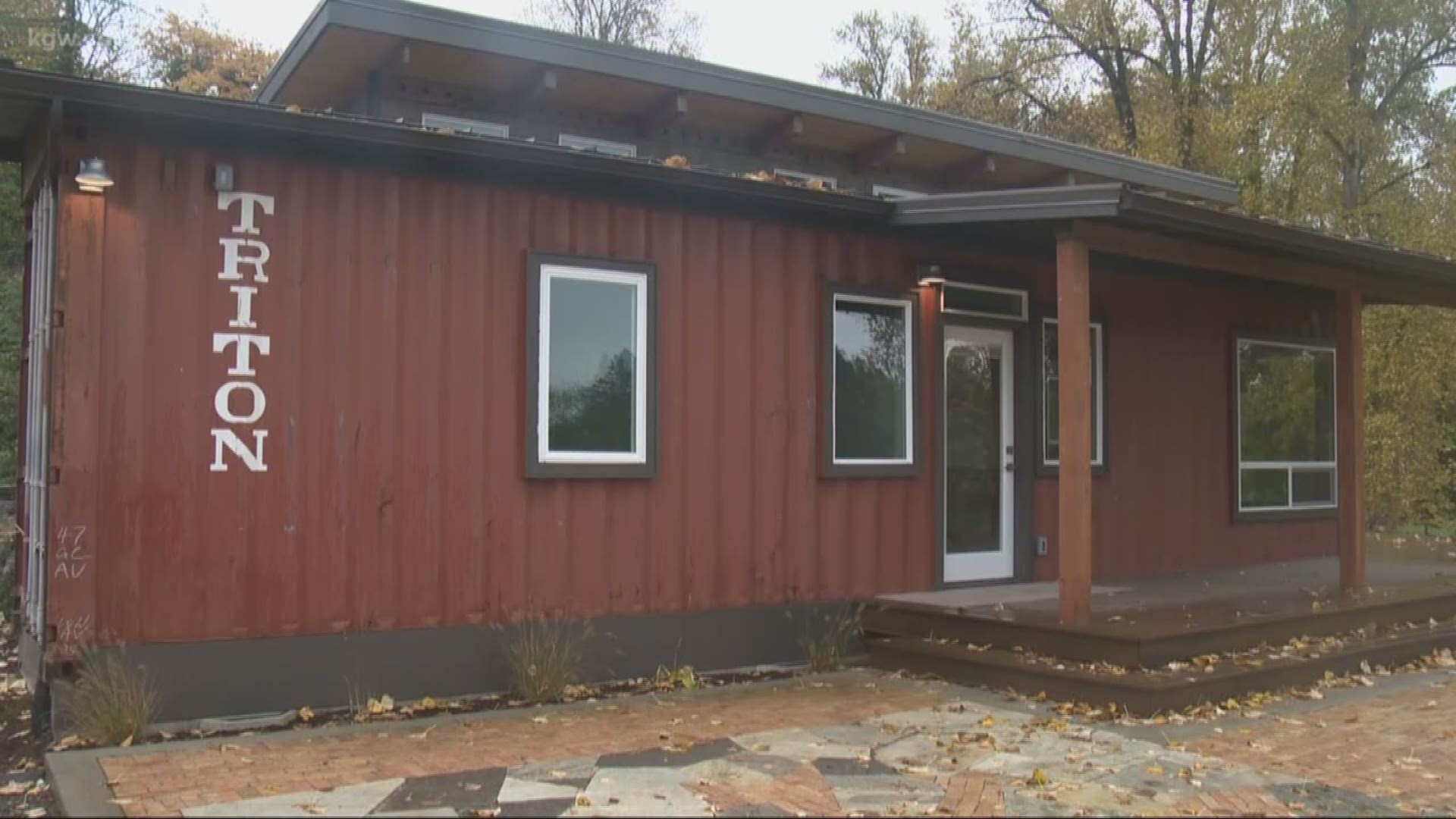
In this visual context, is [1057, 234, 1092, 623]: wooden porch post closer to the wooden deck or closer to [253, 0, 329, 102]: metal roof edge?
the wooden deck

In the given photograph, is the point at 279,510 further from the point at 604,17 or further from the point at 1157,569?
the point at 604,17

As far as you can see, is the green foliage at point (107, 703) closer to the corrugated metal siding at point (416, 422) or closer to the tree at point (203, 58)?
the corrugated metal siding at point (416, 422)

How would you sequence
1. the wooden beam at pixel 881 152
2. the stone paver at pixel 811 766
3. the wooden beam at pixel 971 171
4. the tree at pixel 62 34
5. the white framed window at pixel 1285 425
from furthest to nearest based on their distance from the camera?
the tree at pixel 62 34 → the wooden beam at pixel 971 171 → the white framed window at pixel 1285 425 → the wooden beam at pixel 881 152 → the stone paver at pixel 811 766

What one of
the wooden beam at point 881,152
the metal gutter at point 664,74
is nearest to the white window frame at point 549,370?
the metal gutter at point 664,74

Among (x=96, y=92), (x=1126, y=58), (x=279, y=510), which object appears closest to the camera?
(x=96, y=92)

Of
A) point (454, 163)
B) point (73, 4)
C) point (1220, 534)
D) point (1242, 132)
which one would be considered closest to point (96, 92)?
point (454, 163)

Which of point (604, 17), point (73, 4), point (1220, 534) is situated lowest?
point (1220, 534)

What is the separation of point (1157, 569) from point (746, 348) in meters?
4.94

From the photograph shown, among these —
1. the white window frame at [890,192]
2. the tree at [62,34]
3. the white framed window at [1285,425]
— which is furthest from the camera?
the tree at [62,34]

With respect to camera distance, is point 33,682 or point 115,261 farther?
point 33,682

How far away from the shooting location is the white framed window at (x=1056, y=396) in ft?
32.0

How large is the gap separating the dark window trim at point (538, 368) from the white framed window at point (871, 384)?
1483 mm

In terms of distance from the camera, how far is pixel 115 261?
19.9ft

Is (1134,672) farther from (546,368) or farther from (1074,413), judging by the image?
(546,368)
